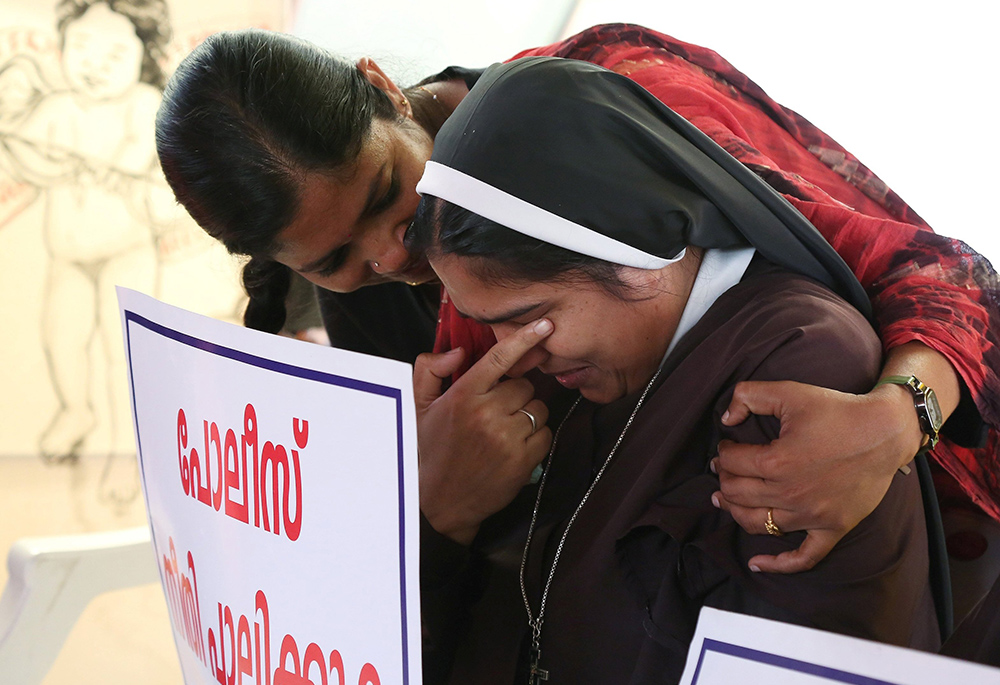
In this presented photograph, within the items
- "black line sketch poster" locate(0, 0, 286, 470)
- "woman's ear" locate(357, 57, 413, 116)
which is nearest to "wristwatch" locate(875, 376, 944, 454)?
"woman's ear" locate(357, 57, 413, 116)

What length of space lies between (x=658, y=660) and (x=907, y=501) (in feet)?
0.82

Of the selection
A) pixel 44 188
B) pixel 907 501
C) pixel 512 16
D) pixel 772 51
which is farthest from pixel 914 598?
pixel 44 188

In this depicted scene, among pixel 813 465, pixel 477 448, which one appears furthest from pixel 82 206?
pixel 813 465

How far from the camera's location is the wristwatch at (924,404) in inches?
27.6

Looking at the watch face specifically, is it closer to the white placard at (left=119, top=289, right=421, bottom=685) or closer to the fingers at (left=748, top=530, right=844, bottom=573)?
the fingers at (left=748, top=530, right=844, bottom=573)

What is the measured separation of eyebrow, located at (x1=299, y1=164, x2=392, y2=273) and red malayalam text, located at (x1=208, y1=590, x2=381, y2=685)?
515 millimetres

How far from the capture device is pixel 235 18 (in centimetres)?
239

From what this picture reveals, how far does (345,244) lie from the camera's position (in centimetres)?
109

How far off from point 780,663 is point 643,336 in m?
0.44

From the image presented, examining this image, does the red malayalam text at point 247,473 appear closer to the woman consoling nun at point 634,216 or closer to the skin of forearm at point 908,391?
the woman consoling nun at point 634,216

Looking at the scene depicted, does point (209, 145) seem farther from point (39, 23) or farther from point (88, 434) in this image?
point (88, 434)

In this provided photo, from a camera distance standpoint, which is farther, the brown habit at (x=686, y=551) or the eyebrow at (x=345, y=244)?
the eyebrow at (x=345, y=244)

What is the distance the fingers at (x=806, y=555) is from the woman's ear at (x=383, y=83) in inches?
30.5

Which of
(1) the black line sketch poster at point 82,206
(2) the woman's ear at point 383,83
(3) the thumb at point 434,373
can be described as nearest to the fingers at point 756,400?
(3) the thumb at point 434,373
